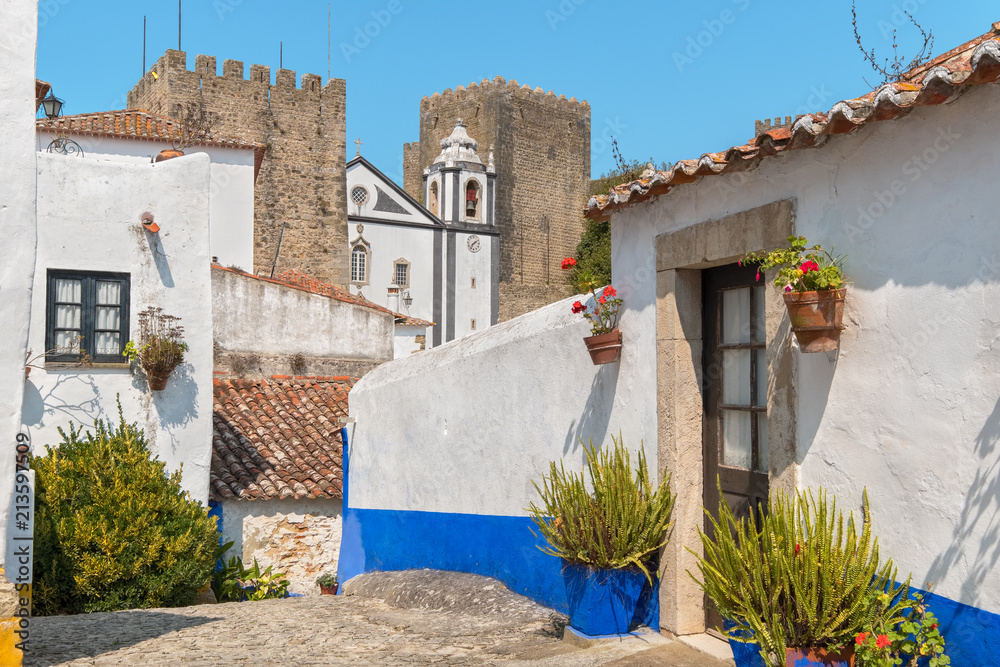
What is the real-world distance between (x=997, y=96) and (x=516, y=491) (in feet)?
15.6

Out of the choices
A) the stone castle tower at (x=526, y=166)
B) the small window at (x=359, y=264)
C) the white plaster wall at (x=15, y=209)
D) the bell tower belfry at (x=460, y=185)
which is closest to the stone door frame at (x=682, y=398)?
the white plaster wall at (x=15, y=209)

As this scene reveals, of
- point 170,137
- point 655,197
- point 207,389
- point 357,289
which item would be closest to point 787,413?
point 655,197

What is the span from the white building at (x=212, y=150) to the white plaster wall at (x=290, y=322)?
174 inches

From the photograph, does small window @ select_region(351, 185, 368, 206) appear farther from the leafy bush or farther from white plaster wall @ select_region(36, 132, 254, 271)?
the leafy bush

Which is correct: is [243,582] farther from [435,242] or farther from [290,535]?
[435,242]

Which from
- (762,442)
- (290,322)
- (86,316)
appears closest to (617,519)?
(762,442)

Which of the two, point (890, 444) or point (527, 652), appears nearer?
point (890, 444)

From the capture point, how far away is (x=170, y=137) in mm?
18797

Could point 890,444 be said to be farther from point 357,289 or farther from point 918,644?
point 357,289

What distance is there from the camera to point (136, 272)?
10328 millimetres

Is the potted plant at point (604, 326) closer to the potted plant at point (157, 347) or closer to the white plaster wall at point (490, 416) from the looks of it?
the white plaster wall at point (490, 416)

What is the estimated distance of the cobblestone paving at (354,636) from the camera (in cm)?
585

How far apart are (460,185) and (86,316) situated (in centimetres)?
2825

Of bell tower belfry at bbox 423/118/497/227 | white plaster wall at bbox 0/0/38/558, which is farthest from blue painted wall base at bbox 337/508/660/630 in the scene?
bell tower belfry at bbox 423/118/497/227
